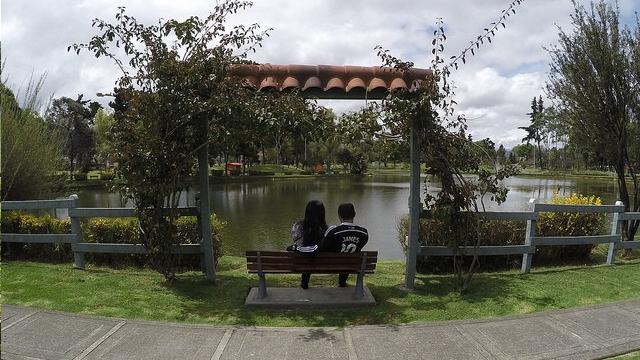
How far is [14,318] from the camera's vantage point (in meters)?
4.80

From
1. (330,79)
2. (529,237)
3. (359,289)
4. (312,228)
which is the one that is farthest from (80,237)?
(529,237)

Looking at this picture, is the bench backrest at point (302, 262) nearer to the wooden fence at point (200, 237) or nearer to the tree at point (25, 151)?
the wooden fence at point (200, 237)

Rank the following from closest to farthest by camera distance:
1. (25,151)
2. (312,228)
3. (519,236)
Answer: (312,228) → (519,236) → (25,151)

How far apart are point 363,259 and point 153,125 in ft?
11.1

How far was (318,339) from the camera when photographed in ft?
14.9

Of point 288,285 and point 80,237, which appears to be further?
point 80,237

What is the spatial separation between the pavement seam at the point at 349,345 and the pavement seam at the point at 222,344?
120 centimetres

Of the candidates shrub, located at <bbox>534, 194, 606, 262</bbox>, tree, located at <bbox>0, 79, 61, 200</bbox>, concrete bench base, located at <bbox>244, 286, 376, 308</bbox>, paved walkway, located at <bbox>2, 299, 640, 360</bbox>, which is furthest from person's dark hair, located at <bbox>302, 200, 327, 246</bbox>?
tree, located at <bbox>0, 79, 61, 200</bbox>

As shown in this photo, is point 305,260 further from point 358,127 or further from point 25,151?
point 25,151

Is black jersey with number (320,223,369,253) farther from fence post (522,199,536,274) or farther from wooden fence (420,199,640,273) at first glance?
fence post (522,199,536,274)

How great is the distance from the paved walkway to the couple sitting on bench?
1192mm

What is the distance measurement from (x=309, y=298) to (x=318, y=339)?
1.23 m

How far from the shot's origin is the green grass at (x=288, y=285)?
17.3ft

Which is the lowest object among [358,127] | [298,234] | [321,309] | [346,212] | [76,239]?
[321,309]
